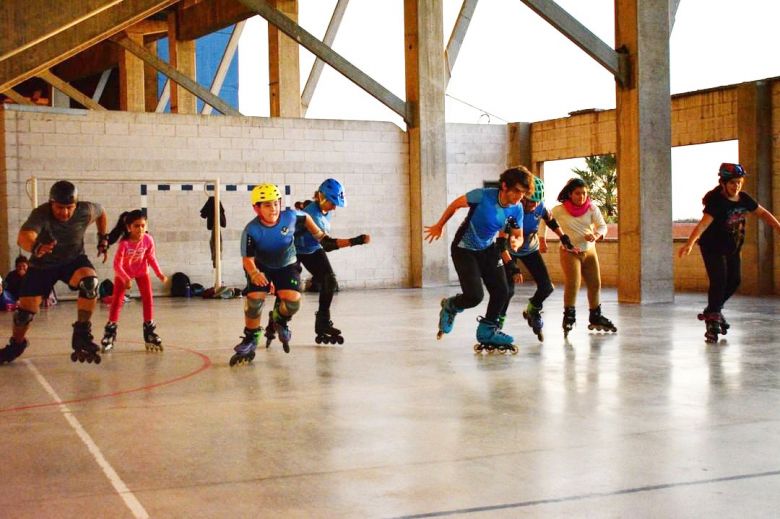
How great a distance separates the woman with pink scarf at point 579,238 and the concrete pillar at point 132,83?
19.2 metres

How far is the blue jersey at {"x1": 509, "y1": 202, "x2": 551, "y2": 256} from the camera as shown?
1030 centimetres

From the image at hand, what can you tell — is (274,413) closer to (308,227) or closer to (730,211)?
(308,227)

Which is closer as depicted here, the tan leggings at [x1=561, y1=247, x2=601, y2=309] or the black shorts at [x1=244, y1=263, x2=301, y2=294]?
the black shorts at [x1=244, y1=263, x2=301, y2=294]

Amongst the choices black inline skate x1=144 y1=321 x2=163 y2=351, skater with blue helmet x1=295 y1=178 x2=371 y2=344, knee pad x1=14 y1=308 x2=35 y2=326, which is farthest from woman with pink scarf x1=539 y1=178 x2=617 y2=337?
knee pad x1=14 y1=308 x2=35 y2=326

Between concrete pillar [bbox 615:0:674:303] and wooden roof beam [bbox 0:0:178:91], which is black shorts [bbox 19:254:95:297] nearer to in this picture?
wooden roof beam [bbox 0:0:178:91]

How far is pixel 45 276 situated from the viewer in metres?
8.70

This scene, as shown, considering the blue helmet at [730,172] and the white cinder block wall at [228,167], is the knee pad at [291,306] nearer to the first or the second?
the blue helmet at [730,172]

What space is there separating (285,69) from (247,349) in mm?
15625

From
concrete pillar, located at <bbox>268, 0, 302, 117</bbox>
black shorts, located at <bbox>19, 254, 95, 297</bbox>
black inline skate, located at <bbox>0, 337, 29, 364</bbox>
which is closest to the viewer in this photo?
black shorts, located at <bbox>19, 254, 95, 297</bbox>

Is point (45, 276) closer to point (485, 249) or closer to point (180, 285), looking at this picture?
point (485, 249)

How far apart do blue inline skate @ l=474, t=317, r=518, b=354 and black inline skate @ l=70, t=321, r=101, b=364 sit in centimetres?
357

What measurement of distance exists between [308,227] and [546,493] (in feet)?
17.8

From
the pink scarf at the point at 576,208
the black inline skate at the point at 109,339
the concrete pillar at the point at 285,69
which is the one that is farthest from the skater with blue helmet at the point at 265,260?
the concrete pillar at the point at 285,69

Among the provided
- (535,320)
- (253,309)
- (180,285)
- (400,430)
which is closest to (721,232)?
(535,320)
